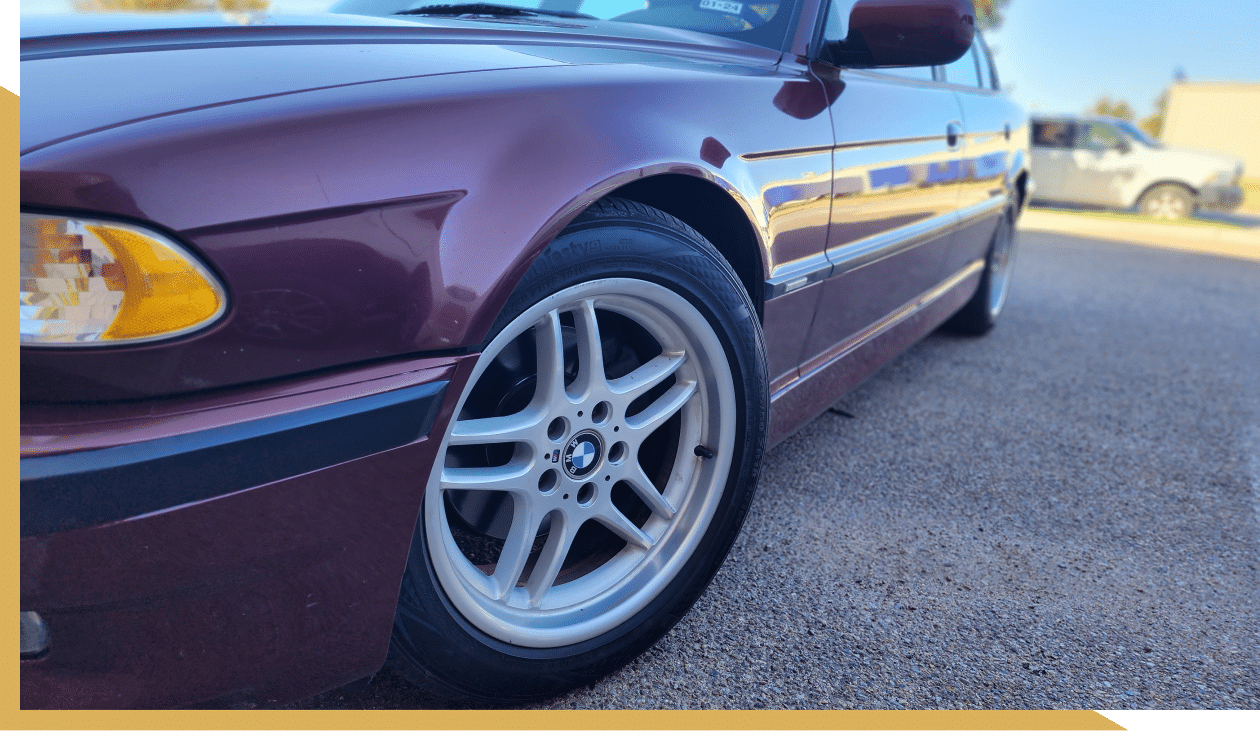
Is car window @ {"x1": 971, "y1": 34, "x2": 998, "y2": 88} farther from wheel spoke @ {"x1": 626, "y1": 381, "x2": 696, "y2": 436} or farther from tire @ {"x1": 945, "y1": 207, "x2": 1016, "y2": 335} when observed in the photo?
wheel spoke @ {"x1": 626, "y1": 381, "x2": 696, "y2": 436}

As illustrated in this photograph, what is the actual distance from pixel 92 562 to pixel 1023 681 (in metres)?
1.43

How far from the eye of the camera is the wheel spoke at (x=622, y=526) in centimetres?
137

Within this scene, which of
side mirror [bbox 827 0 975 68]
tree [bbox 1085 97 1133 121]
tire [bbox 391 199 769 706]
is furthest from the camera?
tree [bbox 1085 97 1133 121]

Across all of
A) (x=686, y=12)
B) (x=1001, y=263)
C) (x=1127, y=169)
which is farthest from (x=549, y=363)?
(x=1127, y=169)

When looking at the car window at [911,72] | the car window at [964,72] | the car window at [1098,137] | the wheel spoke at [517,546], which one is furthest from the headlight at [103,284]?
the car window at [1098,137]

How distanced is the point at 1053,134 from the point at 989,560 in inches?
471

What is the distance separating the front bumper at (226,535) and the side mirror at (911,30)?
50.8 inches

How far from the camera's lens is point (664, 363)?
140 centimetres

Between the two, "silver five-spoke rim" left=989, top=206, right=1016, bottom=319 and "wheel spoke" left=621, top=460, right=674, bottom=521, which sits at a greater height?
"silver five-spoke rim" left=989, top=206, right=1016, bottom=319

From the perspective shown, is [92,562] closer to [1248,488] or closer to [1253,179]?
[1248,488]

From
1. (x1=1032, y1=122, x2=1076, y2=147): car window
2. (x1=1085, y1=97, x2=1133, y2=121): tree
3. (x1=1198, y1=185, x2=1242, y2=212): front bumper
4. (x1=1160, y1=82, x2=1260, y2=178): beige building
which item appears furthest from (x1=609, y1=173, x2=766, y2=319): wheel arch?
(x1=1085, y1=97, x2=1133, y2=121): tree

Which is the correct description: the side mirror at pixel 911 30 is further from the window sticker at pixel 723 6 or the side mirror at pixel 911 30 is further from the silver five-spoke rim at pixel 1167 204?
the silver five-spoke rim at pixel 1167 204

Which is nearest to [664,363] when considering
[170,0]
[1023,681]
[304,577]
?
[304,577]

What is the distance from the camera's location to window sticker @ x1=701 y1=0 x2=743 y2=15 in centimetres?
190
